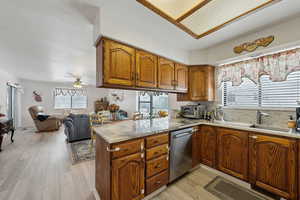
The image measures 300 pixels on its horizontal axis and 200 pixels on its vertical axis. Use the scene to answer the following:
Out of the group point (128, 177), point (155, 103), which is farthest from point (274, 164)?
point (155, 103)

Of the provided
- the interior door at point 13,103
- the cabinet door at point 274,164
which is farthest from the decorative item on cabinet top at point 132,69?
the interior door at point 13,103

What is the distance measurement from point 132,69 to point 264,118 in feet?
7.60

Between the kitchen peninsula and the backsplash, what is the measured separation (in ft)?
1.79

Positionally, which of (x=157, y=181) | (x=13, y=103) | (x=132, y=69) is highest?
(x=132, y=69)

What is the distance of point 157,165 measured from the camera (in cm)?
155

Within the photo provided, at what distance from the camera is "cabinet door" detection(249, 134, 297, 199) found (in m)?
1.39

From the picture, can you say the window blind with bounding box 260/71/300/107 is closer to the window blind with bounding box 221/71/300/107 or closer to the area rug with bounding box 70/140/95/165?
the window blind with bounding box 221/71/300/107

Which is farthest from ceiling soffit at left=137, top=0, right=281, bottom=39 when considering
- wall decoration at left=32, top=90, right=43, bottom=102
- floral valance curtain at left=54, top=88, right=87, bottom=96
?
wall decoration at left=32, top=90, right=43, bottom=102

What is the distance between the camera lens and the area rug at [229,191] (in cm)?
159

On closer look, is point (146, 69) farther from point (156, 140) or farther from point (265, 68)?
point (265, 68)

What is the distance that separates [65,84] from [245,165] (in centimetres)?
865

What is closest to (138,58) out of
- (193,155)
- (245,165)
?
(193,155)

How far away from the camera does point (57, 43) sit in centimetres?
231

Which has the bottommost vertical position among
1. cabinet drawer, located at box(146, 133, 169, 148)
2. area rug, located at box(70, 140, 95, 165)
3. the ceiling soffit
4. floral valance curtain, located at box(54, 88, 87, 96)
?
area rug, located at box(70, 140, 95, 165)
